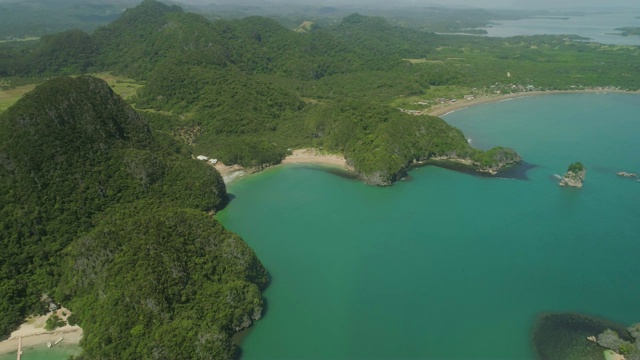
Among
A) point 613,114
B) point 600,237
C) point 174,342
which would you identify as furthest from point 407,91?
point 174,342

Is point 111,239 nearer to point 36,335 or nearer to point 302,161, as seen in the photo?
point 36,335

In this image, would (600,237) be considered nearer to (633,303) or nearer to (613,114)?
(633,303)

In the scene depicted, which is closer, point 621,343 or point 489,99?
point 621,343

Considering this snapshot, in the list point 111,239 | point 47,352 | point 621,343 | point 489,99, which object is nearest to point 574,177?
point 621,343

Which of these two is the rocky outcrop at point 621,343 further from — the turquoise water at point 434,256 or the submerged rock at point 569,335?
the turquoise water at point 434,256

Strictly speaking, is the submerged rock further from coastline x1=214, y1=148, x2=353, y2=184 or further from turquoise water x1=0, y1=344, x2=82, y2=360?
coastline x1=214, y1=148, x2=353, y2=184

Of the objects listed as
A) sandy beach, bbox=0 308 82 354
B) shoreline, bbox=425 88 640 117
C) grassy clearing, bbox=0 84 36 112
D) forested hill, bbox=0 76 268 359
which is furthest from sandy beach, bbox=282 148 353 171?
grassy clearing, bbox=0 84 36 112
